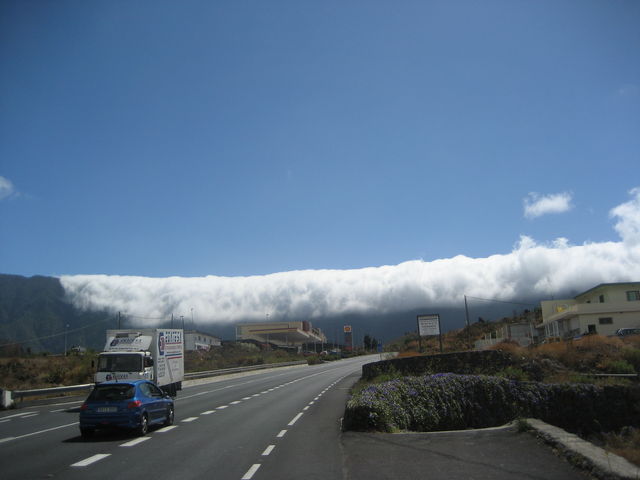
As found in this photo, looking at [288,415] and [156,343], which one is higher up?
[156,343]

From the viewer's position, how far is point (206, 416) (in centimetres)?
1773

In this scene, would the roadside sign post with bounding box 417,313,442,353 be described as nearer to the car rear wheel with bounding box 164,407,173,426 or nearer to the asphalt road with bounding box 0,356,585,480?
the asphalt road with bounding box 0,356,585,480

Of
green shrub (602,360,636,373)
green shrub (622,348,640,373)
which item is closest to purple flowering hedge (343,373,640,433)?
green shrub (602,360,636,373)

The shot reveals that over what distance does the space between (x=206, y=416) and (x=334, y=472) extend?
10305 millimetres

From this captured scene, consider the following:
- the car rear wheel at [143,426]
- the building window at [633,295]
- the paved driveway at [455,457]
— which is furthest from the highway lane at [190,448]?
the building window at [633,295]

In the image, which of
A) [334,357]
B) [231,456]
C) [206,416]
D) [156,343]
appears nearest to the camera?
[231,456]

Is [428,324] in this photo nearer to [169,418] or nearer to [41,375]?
[169,418]

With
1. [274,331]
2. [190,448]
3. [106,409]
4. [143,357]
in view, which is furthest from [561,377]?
[274,331]

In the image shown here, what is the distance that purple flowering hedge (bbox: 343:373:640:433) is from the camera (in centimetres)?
1573

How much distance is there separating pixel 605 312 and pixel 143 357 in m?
46.3

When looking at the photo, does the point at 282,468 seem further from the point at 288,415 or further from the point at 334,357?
the point at 334,357

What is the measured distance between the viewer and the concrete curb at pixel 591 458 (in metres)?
6.81

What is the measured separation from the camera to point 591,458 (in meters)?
7.63

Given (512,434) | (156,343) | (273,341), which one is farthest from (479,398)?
(273,341)
